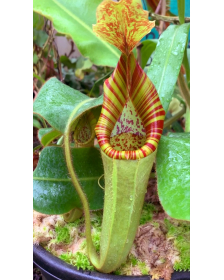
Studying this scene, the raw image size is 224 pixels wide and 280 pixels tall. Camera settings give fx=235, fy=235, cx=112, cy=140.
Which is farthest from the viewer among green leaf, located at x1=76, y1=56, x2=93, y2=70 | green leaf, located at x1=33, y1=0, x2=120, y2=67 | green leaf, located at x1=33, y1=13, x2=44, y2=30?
green leaf, located at x1=76, y1=56, x2=93, y2=70

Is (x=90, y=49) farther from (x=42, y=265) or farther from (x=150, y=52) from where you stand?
(x=42, y=265)

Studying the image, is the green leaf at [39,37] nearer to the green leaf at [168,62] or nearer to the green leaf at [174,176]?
the green leaf at [168,62]

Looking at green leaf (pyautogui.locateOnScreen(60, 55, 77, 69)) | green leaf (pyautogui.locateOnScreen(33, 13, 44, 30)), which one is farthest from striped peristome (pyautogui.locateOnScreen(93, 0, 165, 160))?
green leaf (pyautogui.locateOnScreen(60, 55, 77, 69))

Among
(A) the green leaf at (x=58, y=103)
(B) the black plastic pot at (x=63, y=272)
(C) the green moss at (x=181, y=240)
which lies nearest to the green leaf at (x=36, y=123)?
(A) the green leaf at (x=58, y=103)

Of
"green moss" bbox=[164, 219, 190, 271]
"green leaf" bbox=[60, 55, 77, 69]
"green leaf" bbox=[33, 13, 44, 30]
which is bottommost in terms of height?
"green moss" bbox=[164, 219, 190, 271]

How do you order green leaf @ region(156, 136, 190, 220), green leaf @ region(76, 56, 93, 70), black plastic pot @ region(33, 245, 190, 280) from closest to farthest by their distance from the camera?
1. green leaf @ region(156, 136, 190, 220)
2. black plastic pot @ region(33, 245, 190, 280)
3. green leaf @ region(76, 56, 93, 70)

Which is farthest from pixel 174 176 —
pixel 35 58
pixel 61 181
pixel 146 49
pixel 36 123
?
pixel 35 58

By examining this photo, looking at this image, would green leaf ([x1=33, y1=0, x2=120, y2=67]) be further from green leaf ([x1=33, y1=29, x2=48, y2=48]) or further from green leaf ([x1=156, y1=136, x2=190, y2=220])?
green leaf ([x1=33, y1=29, x2=48, y2=48])
